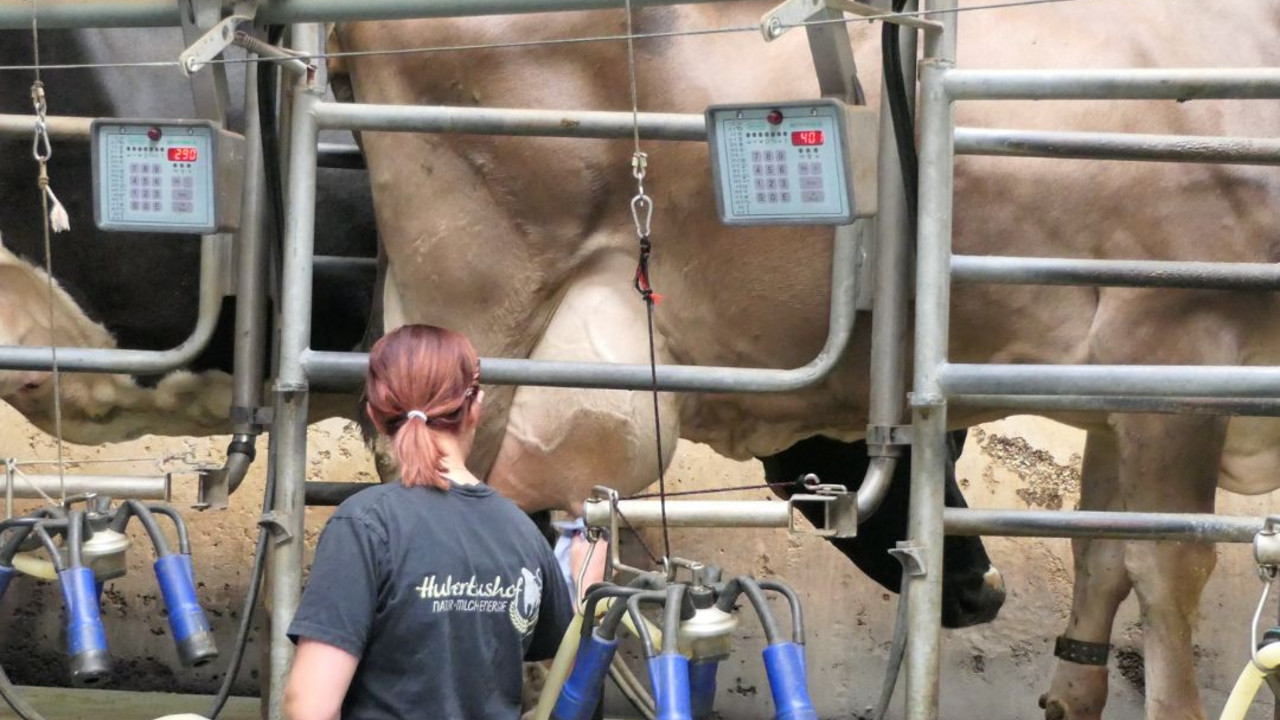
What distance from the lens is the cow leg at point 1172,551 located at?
140 inches

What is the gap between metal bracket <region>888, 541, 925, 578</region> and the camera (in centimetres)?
290

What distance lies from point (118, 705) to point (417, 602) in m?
3.64

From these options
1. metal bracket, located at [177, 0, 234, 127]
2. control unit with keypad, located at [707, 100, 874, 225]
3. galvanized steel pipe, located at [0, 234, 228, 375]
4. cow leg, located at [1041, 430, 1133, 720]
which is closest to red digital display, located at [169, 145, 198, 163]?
metal bracket, located at [177, 0, 234, 127]

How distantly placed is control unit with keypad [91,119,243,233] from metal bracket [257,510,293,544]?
55cm

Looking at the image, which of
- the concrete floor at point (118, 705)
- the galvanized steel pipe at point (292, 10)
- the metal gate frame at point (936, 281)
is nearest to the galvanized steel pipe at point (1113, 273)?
the metal gate frame at point (936, 281)

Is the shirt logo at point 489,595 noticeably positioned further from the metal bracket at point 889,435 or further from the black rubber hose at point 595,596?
the metal bracket at point 889,435

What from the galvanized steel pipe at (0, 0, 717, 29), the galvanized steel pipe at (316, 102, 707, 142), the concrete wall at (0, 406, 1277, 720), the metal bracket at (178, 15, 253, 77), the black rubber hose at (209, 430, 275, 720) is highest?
the galvanized steel pipe at (0, 0, 717, 29)

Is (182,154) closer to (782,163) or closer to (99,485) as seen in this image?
(99,485)

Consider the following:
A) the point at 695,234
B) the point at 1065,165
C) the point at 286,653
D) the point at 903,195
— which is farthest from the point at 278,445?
the point at 1065,165

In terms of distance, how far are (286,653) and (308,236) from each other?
769 millimetres

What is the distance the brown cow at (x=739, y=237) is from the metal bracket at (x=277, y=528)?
2.03 ft

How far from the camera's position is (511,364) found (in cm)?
318

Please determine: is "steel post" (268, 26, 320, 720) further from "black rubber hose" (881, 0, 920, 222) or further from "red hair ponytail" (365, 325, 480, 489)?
"black rubber hose" (881, 0, 920, 222)

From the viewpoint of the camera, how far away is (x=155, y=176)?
3287 mm
